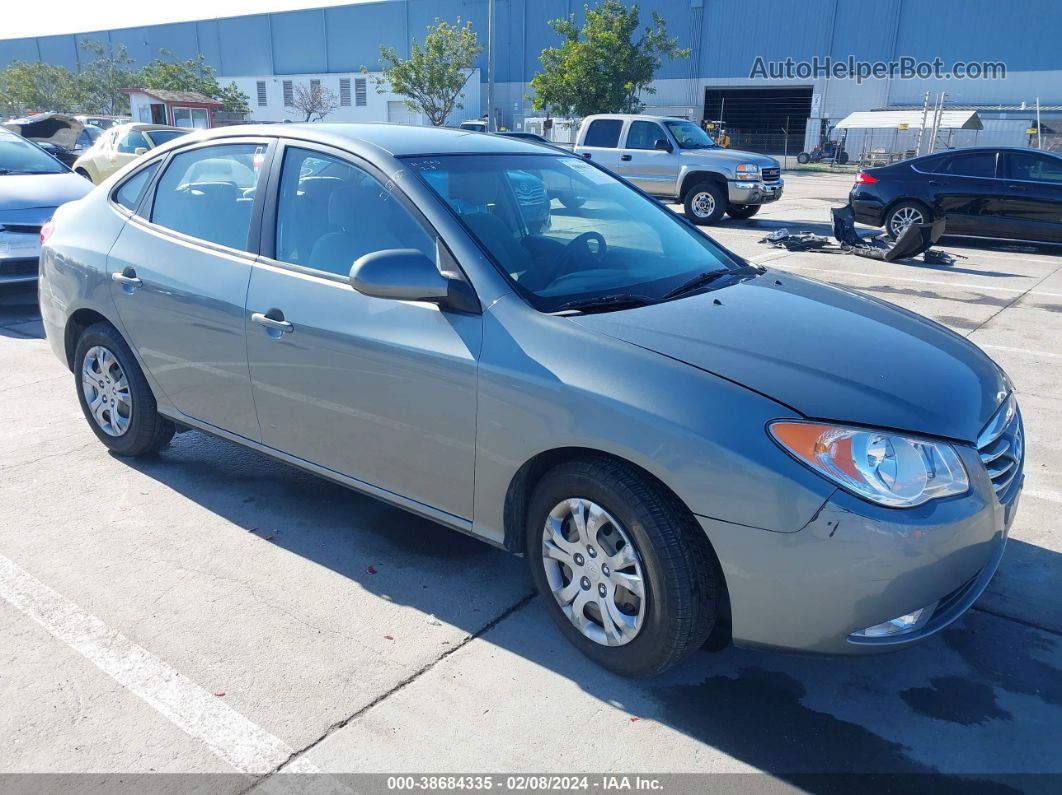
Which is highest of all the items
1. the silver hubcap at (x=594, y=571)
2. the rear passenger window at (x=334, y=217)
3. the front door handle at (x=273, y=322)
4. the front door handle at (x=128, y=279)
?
the rear passenger window at (x=334, y=217)

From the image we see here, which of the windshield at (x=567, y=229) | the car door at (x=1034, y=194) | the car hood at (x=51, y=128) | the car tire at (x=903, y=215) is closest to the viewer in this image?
the windshield at (x=567, y=229)

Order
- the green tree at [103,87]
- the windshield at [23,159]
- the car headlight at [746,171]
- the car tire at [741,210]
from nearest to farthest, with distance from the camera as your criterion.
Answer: the windshield at [23,159] → the car headlight at [746,171] → the car tire at [741,210] → the green tree at [103,87]

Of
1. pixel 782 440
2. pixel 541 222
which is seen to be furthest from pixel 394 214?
pixel 782 440

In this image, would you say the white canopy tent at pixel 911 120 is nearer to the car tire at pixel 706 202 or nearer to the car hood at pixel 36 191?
the car tire at pixel 706 202

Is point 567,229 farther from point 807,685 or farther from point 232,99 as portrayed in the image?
point 232,99

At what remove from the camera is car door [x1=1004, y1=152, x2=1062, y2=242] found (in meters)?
12.6

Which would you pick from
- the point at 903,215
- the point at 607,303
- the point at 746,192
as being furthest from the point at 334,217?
the point at 746,192

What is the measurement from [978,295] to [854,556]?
858cm

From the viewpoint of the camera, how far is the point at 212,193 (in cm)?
409

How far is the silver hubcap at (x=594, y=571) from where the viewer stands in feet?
9.11

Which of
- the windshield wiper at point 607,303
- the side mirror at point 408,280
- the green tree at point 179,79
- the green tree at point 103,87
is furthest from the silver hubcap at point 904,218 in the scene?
the green tree at point 103,87

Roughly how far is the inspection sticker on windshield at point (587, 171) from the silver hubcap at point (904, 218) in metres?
10.5

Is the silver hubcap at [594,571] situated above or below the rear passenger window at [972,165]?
below

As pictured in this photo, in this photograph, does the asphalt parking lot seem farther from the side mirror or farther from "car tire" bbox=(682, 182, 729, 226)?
"car tire" bbox=(682, 182, 729, 226)
